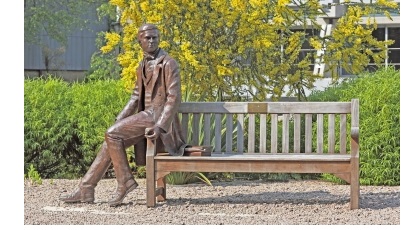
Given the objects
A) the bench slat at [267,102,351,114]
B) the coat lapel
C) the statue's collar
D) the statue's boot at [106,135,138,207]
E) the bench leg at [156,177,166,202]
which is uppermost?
the statue's collar

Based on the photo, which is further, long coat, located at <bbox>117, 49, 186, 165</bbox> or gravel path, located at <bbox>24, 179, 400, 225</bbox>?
long coat, located at <bbox>117, 49, 186, 165</bbox>

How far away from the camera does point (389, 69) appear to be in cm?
1125

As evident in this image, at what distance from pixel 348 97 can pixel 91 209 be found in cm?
361

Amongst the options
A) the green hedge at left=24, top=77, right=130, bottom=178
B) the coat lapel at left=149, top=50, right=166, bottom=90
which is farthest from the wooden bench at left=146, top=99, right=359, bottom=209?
the green hedge at left=24, top=77, right=130, bottom=178

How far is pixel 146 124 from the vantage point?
825cm

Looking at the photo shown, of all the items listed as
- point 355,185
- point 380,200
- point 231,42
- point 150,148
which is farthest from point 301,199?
point 231,42

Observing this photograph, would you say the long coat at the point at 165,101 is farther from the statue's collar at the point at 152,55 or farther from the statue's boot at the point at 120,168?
the statue's boot at the point at 120,168

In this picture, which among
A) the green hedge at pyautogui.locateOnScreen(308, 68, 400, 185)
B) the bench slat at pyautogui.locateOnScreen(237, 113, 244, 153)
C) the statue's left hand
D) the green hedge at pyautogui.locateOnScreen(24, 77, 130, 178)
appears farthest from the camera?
the green hedge at pyautogui.locateOnScreen(24, 77, 130, 178)

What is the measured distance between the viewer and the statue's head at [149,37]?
27.0ft

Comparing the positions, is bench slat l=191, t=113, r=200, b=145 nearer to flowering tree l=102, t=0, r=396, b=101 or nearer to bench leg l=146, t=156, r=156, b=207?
bench leg l=146, t=156, r=156, b=207

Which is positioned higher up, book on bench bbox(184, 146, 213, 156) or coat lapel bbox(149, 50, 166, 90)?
coat lapel bbox(149, 50, 166, 90)

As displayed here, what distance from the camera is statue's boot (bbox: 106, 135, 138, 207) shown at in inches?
323

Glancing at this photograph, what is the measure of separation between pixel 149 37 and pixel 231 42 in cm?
261

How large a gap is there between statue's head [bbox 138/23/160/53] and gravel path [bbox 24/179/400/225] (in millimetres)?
1359
